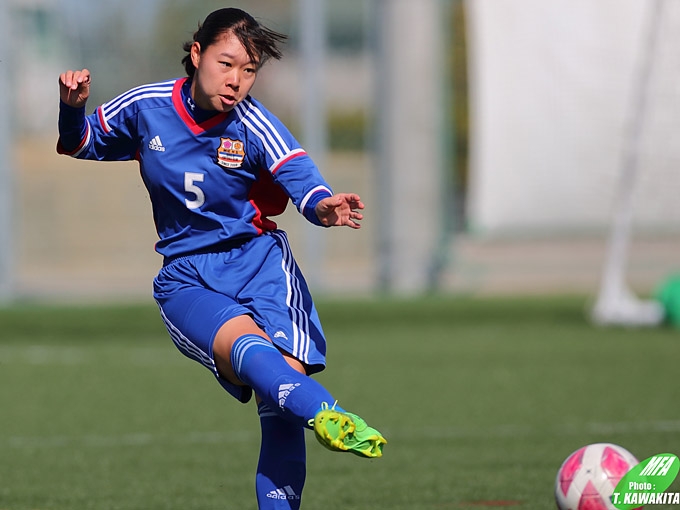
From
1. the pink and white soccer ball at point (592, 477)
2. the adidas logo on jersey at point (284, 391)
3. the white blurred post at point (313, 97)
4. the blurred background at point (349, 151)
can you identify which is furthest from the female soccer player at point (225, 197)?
the white blurred post at point (313, 97)

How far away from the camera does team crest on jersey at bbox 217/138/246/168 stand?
3883 mm

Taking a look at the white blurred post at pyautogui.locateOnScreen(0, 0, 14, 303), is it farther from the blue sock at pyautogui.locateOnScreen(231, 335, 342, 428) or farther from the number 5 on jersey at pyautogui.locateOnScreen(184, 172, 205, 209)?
the blue sock at pyautogui.locateOnScreen(231, 335, 342, 428)

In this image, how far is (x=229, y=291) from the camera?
3.89 meters

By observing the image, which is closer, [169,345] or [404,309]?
[169,345]

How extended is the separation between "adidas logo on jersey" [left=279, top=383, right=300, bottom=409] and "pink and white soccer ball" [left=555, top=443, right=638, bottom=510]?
1.03 meters

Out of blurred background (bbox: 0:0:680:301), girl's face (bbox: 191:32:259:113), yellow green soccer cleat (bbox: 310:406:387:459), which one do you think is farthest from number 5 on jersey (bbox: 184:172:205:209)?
blurred background (bbox: 0:0:680:301)

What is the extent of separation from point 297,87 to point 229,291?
8412 millimetres

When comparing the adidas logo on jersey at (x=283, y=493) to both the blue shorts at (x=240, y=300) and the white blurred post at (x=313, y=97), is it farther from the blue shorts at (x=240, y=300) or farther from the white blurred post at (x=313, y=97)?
the white blurred post at (x=313, y=97)

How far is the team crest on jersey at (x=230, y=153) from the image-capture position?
3883 millimetres

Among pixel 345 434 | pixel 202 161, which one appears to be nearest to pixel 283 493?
pixel 345 434

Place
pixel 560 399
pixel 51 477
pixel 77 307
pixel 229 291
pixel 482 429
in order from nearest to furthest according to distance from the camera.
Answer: pixel 229 291, pixel 51 477, pixel 482 429, pixel 560 399, pixel 77 307

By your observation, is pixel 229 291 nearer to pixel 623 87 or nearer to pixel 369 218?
pixel 623 87

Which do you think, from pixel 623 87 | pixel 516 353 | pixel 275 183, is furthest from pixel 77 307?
pixel 275 183

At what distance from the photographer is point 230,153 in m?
3.89
